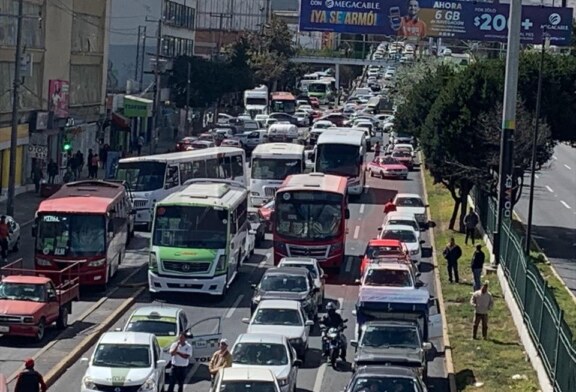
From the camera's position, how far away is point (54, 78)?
6712 cm

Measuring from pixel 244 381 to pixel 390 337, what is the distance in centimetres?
508

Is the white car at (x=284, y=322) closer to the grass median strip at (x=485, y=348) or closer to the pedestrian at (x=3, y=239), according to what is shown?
the grass median strip at (x=485, y=348)

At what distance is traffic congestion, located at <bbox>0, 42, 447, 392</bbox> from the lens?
25.6 m

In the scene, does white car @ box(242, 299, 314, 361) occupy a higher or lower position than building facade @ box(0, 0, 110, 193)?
lower

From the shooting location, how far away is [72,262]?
3803 centimetres

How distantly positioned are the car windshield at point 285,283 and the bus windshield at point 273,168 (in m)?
24.2

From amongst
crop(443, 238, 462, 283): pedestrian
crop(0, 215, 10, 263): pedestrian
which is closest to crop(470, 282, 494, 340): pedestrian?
crop(443, 238, 462, 283): pedestrian

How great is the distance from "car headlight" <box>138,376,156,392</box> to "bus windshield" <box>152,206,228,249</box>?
13737mm

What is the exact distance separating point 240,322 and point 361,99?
356ft

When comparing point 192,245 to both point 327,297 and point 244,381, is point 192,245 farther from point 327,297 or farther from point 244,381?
point 244,381

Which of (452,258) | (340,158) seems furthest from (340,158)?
(452,258)

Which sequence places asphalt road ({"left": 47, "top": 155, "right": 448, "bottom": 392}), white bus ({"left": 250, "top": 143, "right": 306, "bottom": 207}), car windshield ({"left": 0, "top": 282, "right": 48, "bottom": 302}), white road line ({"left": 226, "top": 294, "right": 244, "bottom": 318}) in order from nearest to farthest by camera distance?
asphalt road ({"left": 47, "top": 155, "right": 448, "bottom": 392}), car windshield ({"left": 0, "top": 282, "right": 48, "bottom": 302}), white road line ({"left": 226, "top": 294, "right": 244, "bottom": 318}), white bus ({"left": 250, "top": 143, "right": 306, "bottom": 207})

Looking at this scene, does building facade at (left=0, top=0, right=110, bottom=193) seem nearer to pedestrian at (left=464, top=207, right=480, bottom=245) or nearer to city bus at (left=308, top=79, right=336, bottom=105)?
pedestrian at (left=464, top=207, right=480, bottom=245)

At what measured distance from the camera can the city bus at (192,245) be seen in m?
37.9
